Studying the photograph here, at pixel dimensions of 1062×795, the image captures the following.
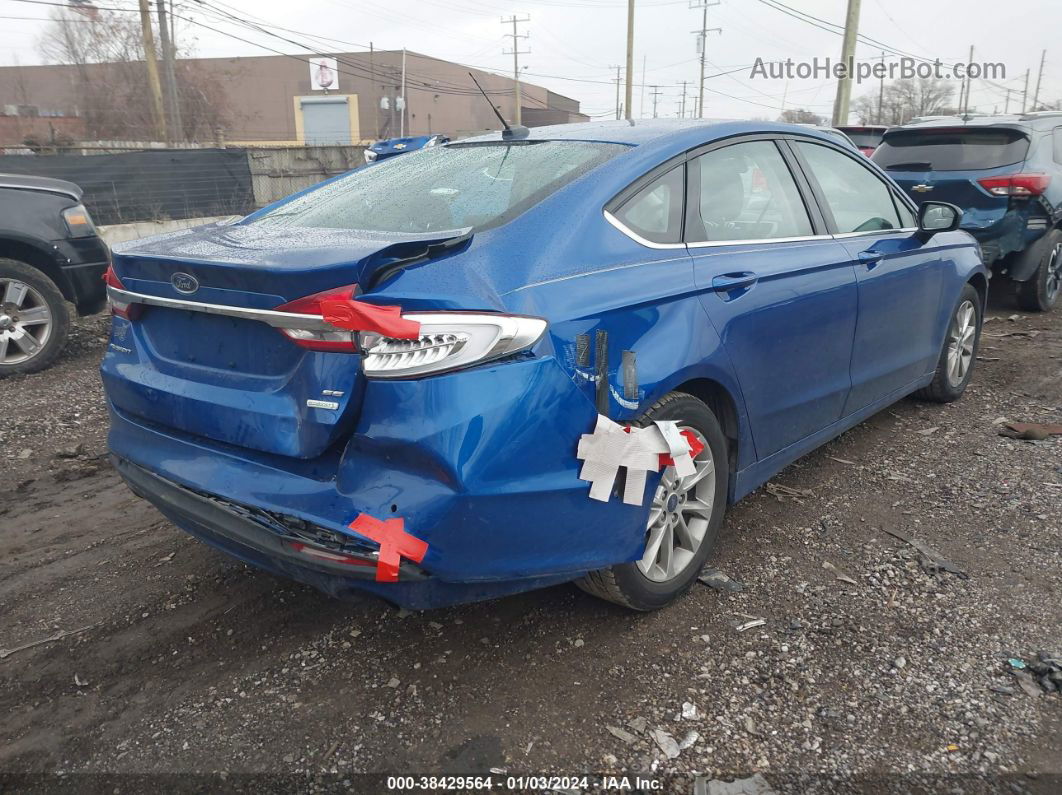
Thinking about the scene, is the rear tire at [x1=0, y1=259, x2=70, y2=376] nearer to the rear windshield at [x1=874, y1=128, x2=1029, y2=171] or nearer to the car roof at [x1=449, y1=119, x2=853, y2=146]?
the car roof at [x1=449, y1=119, x2=853, y2=146]

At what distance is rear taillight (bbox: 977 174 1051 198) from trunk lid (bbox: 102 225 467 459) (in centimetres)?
674

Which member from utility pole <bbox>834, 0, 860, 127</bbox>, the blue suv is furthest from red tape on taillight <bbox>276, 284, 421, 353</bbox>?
utility pole <bbox>834, 0, 860, 127</bbox>

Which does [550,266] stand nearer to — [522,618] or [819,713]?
[522,618]

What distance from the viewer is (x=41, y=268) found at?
20.5ft

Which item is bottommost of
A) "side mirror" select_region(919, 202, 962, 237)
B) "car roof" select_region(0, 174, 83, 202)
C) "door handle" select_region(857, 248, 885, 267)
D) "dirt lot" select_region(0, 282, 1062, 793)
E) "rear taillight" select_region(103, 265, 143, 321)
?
"dirt lot" select_region(0, 282, 1062, 793)

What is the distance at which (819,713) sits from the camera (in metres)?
2.38

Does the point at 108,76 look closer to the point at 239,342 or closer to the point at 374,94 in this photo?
the point at 374,94

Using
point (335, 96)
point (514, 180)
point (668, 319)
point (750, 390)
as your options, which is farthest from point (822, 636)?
point (335, 96)

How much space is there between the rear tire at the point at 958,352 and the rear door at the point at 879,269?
396mm

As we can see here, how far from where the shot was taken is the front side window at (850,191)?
372 cm

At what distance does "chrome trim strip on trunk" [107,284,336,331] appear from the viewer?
215 cm

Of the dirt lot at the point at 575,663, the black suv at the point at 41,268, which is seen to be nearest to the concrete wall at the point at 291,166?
the black suv at the point at 41,268

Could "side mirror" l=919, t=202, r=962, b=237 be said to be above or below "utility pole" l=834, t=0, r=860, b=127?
below

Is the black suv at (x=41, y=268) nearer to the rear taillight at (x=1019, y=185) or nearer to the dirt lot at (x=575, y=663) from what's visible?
the dirt lot at (x=575, y=663)
